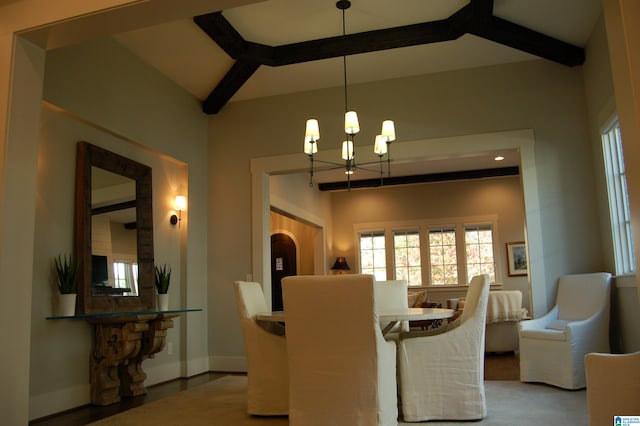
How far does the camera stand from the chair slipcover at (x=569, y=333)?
4.29m

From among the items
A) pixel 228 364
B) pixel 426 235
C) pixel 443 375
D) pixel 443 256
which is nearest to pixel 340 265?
pixel 426 235

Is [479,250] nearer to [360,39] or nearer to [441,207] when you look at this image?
[441,207]

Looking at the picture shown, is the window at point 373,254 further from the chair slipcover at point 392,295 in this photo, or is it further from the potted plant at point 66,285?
the potted plant at point 66,285

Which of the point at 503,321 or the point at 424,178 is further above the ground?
the point at 424,178

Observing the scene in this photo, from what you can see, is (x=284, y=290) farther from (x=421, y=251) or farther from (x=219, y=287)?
(x=421, y=251)

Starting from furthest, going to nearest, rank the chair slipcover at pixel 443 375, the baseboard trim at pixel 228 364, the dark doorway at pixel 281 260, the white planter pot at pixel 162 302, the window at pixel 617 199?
the dark doorway at pixel 281 260, the baseboard trim at pixel 228 364, the white planter pot at pixel 162 302, the window at pixel 617 199, the chair slipcover at pixel 443 375

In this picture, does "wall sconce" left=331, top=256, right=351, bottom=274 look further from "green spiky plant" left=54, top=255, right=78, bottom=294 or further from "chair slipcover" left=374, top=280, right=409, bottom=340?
"green spiky plant" left=54, top=255, right=78, bottom=294

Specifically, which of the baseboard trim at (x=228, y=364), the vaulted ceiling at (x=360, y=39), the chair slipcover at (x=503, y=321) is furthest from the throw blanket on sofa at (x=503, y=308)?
the baseboard trim at (x=228, y=364)

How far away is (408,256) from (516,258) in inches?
74.9

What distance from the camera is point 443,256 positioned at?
9828 mm

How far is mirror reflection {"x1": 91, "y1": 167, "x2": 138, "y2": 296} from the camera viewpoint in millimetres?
4410

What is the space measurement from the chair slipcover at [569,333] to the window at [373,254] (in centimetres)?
527

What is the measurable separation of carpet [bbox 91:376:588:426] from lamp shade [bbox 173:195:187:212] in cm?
198

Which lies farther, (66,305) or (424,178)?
(424,178)
